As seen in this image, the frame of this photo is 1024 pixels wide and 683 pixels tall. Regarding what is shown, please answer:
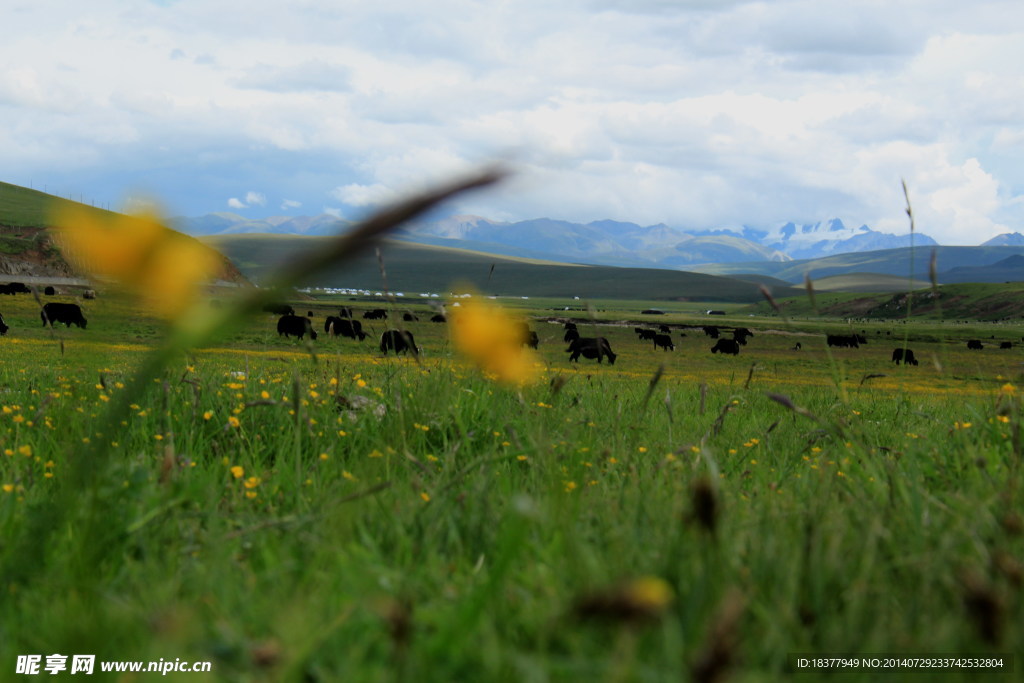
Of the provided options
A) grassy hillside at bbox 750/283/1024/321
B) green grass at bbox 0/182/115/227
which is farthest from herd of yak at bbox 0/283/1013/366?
green grass at bbox 0/182/115/227

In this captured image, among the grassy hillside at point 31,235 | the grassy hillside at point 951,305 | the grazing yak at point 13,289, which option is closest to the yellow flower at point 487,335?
the grassy hillside at point 31,235

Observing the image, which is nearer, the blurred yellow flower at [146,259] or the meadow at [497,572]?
the blurred yellow flower at [146,259]

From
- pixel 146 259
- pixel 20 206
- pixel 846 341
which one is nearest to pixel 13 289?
pixel 846 341

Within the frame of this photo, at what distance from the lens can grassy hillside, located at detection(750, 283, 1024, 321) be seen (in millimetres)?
146750

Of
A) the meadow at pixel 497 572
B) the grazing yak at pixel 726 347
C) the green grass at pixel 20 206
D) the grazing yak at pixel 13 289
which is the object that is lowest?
the grazing yak at pixel 726 347

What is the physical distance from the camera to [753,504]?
3566 mm

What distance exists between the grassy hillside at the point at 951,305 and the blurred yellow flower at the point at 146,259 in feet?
473

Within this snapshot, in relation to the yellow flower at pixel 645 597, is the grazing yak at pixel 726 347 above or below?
below

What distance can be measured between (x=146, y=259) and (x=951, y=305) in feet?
595

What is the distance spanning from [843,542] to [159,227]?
7.23 ft

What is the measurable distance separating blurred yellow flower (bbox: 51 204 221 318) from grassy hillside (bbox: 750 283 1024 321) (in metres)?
144

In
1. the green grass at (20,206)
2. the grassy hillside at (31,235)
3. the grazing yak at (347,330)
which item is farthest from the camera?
the green grass at (20,206)

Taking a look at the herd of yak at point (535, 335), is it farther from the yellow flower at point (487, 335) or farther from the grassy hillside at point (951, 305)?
the grassy hillside at point (951, 305)

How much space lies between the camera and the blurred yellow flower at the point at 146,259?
1.21 meters
